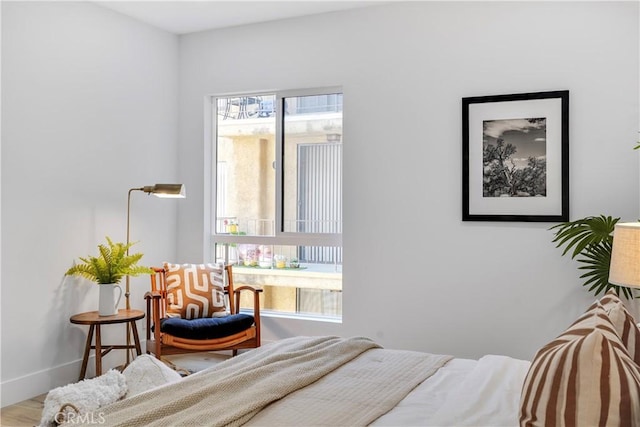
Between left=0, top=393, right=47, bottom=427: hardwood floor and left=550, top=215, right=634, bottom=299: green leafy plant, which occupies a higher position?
left=550, top=215, right=634, bottom=299: green leafy plant

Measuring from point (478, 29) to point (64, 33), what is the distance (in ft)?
9.54

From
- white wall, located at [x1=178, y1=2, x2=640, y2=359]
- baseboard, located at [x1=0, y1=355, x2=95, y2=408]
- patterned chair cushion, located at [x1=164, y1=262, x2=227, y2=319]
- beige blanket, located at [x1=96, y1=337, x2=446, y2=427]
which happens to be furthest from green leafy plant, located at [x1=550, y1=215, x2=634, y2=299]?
baseboard, located at [x1=0, y1=355, x2=95, y2=408]

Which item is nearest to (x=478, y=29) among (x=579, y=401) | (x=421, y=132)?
(x=421, y=132)

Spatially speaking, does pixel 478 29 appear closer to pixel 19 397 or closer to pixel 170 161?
pixel 170 161

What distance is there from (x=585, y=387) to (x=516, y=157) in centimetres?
292

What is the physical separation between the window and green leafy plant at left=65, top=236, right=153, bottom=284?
3.66ft

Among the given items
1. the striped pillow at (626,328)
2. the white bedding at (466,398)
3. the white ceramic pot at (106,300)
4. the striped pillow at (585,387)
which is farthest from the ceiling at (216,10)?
the striped pillow at (585,387)

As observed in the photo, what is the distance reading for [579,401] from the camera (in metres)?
1.25

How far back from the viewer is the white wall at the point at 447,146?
3766 mm

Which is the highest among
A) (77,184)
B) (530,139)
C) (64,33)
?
(64,33)

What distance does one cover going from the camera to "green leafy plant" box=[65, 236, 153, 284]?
3936 mm

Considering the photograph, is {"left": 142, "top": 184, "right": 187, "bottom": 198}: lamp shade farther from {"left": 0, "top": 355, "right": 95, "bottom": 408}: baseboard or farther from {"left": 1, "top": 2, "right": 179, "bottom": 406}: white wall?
{"left": 0, "top": 355, "right": 95, "bottom": 408}: baseboard

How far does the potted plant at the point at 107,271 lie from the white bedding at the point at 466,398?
2.44 metres

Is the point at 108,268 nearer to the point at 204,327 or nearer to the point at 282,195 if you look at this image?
the point at 204,327
